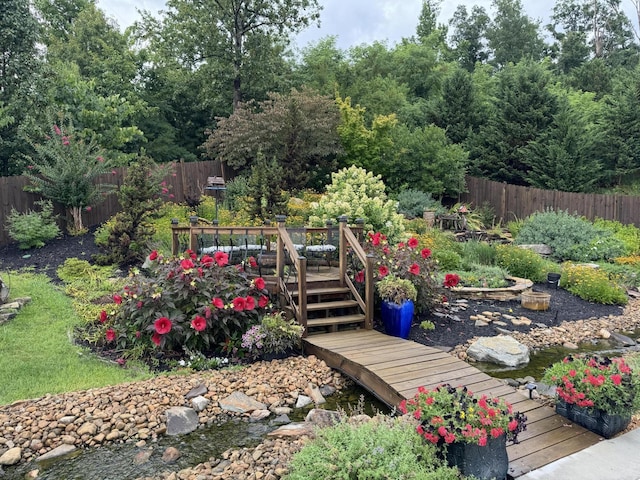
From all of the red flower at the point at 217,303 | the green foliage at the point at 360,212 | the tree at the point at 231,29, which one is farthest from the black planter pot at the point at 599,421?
the tree at the point at 231,29

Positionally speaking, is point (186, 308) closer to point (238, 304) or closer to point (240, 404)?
point (238, 304)

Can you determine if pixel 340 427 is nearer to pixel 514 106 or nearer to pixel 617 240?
pixel 617 240

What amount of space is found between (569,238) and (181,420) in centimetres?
948

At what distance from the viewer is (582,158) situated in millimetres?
14883

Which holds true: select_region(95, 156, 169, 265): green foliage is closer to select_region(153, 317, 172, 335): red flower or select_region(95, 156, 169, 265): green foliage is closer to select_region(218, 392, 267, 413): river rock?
select_region(153, 317, 172, 335): red flower

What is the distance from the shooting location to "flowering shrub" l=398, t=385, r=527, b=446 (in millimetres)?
2783

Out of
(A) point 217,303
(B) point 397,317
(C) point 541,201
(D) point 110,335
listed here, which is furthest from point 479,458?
(C) point 541,201

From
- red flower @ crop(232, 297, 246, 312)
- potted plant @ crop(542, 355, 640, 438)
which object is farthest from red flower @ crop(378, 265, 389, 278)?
potted plant @ crop(542, 355, 640, 438)

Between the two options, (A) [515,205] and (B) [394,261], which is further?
(A) [515,205]

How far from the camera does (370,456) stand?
8.77 feet

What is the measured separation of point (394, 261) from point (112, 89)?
1514 centimetres

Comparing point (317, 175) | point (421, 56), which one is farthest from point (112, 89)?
point (421, 56)

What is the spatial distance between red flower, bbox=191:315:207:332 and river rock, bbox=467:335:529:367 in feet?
9.76

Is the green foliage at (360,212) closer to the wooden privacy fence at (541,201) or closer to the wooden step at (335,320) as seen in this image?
the wooden step at (335,320)
